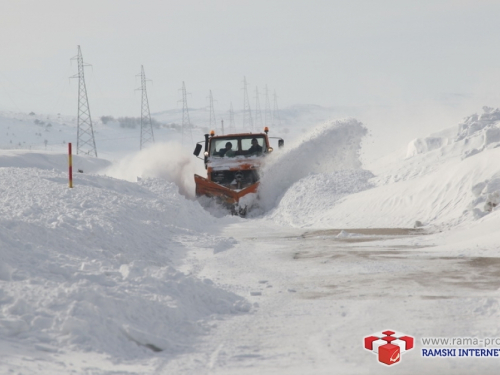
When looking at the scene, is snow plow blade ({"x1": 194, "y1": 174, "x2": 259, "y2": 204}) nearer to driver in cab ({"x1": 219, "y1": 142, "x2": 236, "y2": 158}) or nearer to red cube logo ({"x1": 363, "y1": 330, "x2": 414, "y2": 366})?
driver in cab ({"x1": 219, "y1": 142, "x2": 236, "y2": 158})

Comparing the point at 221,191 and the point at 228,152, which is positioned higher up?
the point at 228,152

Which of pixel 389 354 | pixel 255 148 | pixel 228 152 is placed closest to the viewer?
pixel 389 354

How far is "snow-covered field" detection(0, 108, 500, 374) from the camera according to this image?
4871mm

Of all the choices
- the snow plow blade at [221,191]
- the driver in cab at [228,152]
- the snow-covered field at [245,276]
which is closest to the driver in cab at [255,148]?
the driver in cab at [228,152]

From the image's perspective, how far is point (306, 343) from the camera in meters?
5.12

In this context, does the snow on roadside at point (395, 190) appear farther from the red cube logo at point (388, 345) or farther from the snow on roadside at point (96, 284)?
the red cube logo at point (388, 345)

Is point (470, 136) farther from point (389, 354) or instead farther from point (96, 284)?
point (389, 354)

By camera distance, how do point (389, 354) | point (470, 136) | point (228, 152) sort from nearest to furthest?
point (389, 354), point (228, 152), point (470, 136)

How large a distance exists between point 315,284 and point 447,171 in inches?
304

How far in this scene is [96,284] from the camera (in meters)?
6.12

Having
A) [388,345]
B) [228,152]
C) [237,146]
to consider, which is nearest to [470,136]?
[237,146]

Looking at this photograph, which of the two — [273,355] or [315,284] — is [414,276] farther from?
[273,355]

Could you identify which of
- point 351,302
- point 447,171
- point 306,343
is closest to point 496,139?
point 447,171

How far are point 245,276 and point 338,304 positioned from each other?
1913 millimetres
